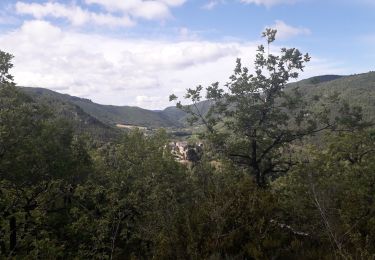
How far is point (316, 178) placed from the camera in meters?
15.8

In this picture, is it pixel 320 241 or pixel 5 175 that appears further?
pixel 5 175

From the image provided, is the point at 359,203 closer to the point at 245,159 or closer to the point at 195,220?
the point at 195,220

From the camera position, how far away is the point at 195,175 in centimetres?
1736

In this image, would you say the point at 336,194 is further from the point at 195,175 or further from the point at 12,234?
the point at 12,234

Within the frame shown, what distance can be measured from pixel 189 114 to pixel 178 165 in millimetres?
3131

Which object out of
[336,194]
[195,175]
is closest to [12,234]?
[195,175]

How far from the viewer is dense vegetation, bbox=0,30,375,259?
38.2ft

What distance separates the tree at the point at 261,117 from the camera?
1847 cm

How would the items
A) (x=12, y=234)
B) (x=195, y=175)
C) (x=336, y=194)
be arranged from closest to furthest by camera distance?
(x=12, y=234) → (x=336, y=194) → (x=195, y=175)

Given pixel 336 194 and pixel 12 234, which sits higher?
pixel 336 194

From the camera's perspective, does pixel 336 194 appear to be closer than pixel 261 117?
Yes

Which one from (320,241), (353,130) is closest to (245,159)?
(353,130)

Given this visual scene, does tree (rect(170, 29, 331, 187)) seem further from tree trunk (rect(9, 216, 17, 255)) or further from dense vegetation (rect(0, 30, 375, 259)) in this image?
tree trunk (rect(9, 216, 17, 255))

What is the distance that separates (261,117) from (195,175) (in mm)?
4534
